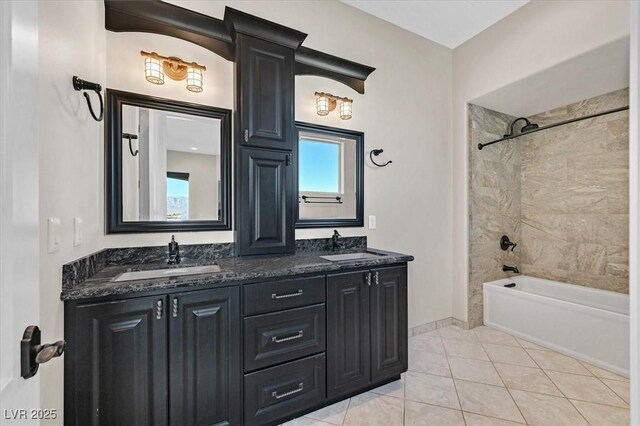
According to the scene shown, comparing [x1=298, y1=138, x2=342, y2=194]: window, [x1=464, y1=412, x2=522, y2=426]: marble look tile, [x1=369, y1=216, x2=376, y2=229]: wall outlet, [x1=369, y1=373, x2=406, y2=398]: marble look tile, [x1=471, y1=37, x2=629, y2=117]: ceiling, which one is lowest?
[x1=369, y1=373, x2=406, y2=398]: marble look tile

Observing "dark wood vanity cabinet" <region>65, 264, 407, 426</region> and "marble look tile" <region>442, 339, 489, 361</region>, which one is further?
"marble look tile" <region>442, 339, 489, 361</region>

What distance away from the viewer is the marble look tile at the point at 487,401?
1.81 m

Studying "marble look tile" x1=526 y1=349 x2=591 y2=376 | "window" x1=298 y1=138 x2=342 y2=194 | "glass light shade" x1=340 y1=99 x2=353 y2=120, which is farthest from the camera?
"glass light shade" x1=340 y1=99 x2=353 y2=120

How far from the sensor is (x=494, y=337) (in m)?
2.91

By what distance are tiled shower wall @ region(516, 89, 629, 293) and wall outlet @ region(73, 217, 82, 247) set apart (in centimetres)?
440

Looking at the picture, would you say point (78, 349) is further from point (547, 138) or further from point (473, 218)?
point (547, 138)

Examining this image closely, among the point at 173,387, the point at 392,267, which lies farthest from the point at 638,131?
the point at 173,387

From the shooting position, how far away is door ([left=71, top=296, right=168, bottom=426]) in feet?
4.05

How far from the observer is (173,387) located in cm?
140

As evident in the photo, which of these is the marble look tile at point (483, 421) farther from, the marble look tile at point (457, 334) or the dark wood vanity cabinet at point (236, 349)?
the marble look tile at point (457, 334)

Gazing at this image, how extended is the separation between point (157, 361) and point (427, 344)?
2374 mm

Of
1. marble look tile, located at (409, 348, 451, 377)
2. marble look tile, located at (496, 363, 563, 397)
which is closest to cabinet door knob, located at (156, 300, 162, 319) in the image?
marble look tile, located at (409, 348, 451, 377)

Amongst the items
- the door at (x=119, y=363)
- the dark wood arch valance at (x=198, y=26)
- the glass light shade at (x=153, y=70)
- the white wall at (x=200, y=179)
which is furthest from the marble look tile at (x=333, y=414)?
the dark wood arch valance at (x=198, y=26)

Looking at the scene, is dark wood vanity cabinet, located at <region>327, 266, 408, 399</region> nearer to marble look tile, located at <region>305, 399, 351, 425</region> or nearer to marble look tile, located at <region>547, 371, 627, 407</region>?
marble look tile, located at <region>305, 399, 351, 425</region>
